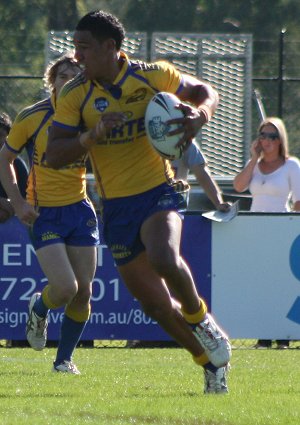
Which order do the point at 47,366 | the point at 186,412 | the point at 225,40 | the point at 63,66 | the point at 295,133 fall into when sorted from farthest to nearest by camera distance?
1. the point at 295,133
2. the point at 225,40
3. the point at 47,366
4. the point at 63,66
5. the point at 186,412

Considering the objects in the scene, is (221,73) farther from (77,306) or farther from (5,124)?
(77,306)

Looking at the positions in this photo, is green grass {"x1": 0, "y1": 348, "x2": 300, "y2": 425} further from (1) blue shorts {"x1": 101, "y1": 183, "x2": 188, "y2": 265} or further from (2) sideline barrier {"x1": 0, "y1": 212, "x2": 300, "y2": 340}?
(1) blue shorts {"x1": 101, "y1": 183, "x2": 188, "y2": 265}

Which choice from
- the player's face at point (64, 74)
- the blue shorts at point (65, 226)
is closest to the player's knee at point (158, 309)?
the blue shorts at point (65, 226)

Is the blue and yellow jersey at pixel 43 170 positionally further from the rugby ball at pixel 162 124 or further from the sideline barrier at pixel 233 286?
the sideline barrier at pixel 233 286

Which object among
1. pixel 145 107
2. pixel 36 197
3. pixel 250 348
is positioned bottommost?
pixel 250 348

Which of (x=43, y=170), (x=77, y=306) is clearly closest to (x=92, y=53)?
(x=43, y=170)

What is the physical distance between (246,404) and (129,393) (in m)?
0.96

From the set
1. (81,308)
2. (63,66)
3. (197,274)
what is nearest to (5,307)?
(197,274)

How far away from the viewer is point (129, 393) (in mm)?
7812

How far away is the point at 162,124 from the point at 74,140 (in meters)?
0.47

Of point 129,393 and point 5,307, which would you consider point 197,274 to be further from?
point 129,393

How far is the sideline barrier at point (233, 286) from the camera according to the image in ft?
36.9

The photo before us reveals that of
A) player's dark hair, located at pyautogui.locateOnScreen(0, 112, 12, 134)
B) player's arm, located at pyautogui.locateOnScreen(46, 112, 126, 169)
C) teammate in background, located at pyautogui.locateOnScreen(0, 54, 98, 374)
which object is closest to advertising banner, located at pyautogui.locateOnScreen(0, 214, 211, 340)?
player's dark hair, located at pyautogui.locateOnScreen(0, 112, 12, 134)

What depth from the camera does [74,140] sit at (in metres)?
7.08
